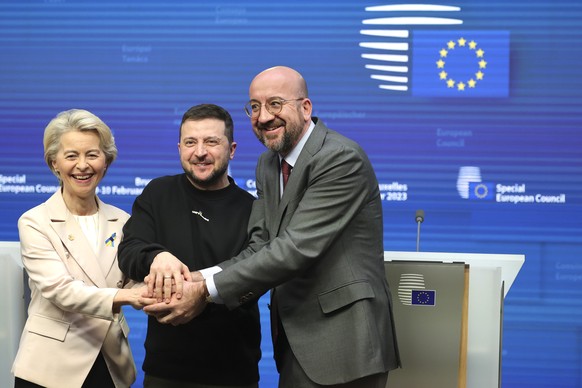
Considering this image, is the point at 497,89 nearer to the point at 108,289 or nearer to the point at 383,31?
the point at 383,31

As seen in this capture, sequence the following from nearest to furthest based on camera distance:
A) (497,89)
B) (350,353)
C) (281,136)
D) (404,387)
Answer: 1. (350,353)
2. (281,136)
3. (404,387)
4. (497,89)


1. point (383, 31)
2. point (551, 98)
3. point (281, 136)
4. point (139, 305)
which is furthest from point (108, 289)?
point (551, 98)

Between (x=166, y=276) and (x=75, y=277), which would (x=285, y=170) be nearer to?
(x=166, y=276)

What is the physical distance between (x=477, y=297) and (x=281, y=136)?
43.8 inches

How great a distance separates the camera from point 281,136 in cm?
279

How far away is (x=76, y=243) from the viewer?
2.76m

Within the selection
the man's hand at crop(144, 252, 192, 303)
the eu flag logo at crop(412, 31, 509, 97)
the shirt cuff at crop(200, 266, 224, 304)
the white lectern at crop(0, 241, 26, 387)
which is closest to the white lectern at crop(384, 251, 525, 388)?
the shirt cuff at crop(200, 266, 224, 304)

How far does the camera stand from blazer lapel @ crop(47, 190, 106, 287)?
9.03 feet

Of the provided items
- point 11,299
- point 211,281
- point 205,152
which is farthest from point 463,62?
point 11,299

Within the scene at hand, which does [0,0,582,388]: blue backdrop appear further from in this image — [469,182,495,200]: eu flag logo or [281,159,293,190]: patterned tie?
[281,159,293,190]: patterned tie

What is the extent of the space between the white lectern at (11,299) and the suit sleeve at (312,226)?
1.01 m

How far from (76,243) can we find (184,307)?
0.41 metres

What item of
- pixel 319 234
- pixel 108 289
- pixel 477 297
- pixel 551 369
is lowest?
pixel 551 369

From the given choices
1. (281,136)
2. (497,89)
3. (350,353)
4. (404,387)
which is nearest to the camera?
(350,353)
